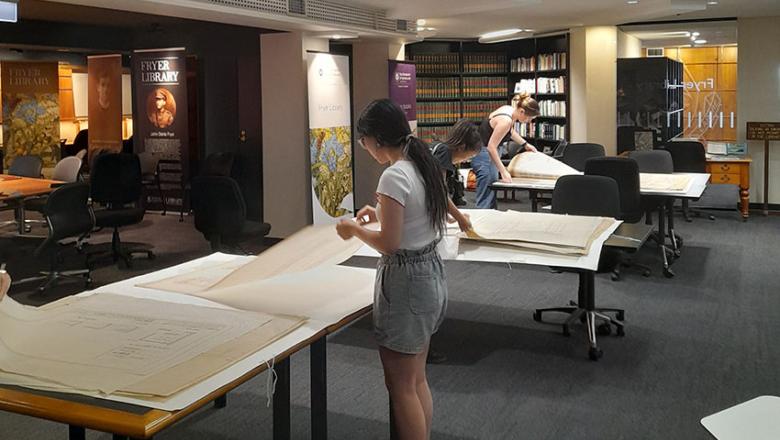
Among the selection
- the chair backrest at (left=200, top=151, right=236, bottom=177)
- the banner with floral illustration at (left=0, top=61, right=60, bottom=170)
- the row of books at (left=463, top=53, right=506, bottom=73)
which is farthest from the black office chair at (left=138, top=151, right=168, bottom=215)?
the row of books at (left=463, top=53, right=506, bottom=73)

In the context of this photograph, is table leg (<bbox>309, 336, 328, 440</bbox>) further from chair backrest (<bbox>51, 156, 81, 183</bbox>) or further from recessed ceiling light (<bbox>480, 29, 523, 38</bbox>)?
recessed ceiling light (<bbox>480, 29, 523, 38</bbox>)

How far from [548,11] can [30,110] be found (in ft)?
29.1

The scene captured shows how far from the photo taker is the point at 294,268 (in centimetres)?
285

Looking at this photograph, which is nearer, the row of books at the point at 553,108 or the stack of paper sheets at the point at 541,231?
the stack of paper sheets at the point at 541,231

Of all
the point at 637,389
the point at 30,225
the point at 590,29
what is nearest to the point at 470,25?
the point at 590,29

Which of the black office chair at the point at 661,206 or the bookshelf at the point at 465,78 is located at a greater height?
the bookshelf at the point at 465,78

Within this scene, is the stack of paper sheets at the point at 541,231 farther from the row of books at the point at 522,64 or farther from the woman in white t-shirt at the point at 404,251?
the row of books at the point at 522,64

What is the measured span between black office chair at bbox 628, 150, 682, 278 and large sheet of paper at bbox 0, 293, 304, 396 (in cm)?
534

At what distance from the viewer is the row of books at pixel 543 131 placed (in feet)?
39.7

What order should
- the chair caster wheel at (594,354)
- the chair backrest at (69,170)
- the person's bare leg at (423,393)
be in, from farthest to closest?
the chair backrest at (69,170) → the chair caster wheel at (594,354) → the person's bare leg at (423,393)

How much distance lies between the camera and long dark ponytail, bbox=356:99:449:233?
2738 millimetres

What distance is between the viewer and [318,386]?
2.89 meters

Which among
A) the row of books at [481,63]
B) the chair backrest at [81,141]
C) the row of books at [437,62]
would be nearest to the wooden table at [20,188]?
the chair backrest at [81,141]

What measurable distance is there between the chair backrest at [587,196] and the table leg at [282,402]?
3322mm
